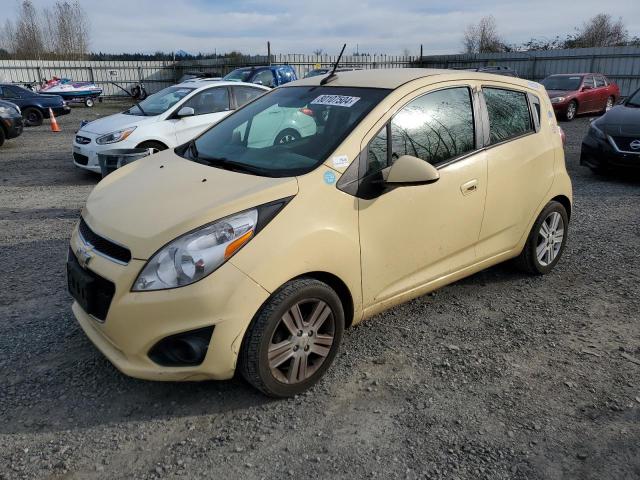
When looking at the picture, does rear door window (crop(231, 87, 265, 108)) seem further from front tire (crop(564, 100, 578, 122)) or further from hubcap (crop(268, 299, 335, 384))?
front tire (crop(564, 100, 578, 122))

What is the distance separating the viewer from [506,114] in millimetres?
4078

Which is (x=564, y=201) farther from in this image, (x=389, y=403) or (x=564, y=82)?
(x=564, y=82)

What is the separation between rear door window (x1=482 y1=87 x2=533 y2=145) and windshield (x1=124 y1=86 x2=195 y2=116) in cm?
608

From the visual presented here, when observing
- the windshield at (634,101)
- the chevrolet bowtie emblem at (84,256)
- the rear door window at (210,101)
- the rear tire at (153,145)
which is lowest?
the rear tire at (153,145)

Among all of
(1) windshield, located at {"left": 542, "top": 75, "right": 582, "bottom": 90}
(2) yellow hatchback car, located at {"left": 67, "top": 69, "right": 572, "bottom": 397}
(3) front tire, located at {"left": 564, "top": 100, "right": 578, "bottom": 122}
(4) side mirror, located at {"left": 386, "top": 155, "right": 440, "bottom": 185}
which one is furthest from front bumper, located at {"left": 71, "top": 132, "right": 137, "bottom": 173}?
(1) windshield, located at {"left": 542, "top": 75, "right": 582, "bottom": 90}

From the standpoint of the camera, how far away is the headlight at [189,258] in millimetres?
2551

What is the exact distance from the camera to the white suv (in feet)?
26.8

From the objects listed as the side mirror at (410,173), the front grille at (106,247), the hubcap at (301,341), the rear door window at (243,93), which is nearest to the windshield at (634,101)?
the rear door window at (243,93)

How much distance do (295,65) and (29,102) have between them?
13.5m

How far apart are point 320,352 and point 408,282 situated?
80 centimetres

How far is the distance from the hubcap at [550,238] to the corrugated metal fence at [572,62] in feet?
67.5

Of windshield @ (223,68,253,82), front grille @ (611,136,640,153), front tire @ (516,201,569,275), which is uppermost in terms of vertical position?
windshield @ (223,68,253,82)

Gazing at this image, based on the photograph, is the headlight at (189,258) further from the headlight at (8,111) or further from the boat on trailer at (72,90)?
the boat on trailer at (72,90)

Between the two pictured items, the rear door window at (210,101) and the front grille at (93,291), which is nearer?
the front grille at (93,291)
